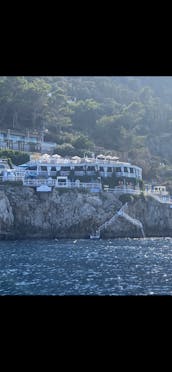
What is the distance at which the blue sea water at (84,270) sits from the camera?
1357 cm

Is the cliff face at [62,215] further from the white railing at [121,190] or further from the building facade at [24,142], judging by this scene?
the building facade at [24,142]

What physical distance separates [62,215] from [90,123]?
19.0 m

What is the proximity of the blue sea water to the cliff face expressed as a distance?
179 inches

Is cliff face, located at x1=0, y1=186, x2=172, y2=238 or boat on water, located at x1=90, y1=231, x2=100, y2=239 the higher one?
cliff face, located at x1=0, y1=186, x2=172, y2=238

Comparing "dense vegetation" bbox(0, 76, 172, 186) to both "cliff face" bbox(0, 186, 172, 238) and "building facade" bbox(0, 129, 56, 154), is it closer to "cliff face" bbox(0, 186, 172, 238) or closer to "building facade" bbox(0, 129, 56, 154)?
"building facade" bbox(0, 129, 56, 154)

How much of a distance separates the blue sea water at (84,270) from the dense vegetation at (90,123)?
18570 millimetres

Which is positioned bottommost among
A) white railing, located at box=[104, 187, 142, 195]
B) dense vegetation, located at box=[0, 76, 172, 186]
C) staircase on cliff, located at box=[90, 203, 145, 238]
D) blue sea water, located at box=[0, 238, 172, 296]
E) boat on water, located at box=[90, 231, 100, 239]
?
blue sea water, located at box=[0, 238, 172, 296]

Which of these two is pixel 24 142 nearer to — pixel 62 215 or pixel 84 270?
pixel 62 215

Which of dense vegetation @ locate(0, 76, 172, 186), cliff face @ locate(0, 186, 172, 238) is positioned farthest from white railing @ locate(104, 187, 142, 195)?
dense vegetation @ locate(0, 76, 172, 186)

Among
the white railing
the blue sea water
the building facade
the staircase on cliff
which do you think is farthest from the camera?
the building facade

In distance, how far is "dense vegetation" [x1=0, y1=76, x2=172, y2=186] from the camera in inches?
1700
